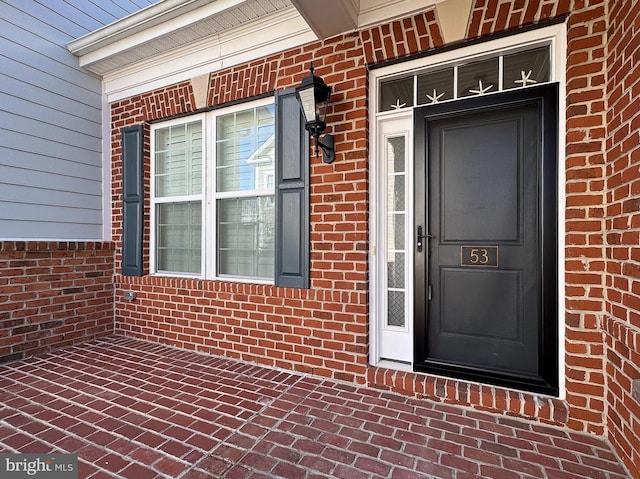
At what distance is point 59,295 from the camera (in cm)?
331

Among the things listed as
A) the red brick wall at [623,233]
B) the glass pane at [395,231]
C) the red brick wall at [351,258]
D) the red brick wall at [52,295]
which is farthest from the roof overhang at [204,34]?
the red brick wall at [52,295]

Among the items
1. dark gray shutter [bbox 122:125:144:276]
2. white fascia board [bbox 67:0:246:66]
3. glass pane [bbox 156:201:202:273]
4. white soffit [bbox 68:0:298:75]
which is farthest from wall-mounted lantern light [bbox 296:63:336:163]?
dark gray shutter [bbox 122:125:144:276]

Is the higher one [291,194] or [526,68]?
[526,68]

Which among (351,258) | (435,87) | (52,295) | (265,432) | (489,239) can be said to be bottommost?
(265,432)

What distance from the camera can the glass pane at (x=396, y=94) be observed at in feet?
8.05

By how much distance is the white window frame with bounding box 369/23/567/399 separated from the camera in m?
1.99

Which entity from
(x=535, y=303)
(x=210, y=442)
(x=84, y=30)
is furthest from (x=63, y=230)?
(x=535, y=303)

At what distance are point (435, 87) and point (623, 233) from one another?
4.90ft

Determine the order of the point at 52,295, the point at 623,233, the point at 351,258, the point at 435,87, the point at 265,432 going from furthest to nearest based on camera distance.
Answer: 1. the point at 52,295
2. the point at 351,258
3. the point at 435,87
4. the point at 265,432
5. the point at 623,233

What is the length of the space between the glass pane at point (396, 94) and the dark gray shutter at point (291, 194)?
68cm

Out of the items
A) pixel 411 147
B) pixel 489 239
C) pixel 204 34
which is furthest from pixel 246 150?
pixel 489 239

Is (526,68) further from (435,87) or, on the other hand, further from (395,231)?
(395,231)

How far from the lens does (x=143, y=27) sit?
3.06 m

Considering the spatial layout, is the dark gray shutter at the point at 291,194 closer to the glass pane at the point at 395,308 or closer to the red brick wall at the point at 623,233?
the glass pane at the point at 395,308
